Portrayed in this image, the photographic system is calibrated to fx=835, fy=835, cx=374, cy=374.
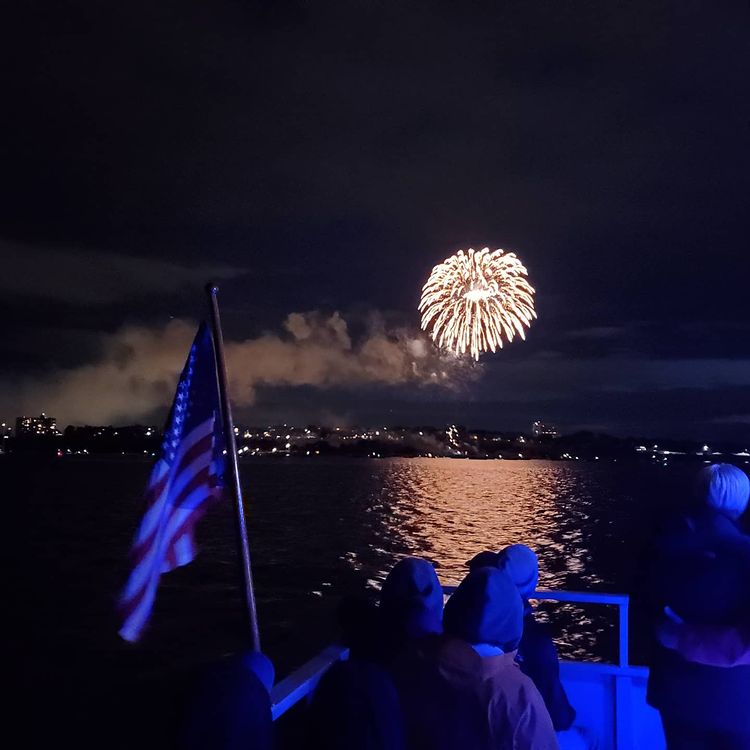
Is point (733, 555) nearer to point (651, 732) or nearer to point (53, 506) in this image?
point (651, 732)

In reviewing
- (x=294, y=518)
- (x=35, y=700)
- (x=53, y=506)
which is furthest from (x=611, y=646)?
(x=53, y=506)

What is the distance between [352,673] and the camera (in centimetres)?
307

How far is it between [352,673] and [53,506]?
10995cm

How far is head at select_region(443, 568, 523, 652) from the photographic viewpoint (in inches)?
131

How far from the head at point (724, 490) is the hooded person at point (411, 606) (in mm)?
1343

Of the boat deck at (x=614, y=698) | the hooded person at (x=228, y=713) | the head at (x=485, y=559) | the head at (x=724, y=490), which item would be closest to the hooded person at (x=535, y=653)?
the head at (x=485, y=559)

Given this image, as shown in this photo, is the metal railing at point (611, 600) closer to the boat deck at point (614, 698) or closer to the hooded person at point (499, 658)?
the boat deck at point (614, 698)

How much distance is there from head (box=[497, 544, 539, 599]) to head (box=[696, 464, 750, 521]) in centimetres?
91

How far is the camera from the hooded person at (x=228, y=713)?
283cm

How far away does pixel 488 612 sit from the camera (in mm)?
3314

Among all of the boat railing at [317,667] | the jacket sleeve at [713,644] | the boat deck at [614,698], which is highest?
the jacket sleeve at [713,644]

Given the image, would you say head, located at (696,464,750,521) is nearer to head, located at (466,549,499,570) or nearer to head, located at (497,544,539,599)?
head, located at (497,544,539,599)

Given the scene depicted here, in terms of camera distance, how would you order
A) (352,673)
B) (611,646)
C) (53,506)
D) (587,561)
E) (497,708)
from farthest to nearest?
(53,506)
(587,561)
(611,646)
(497,708)
(352,673)

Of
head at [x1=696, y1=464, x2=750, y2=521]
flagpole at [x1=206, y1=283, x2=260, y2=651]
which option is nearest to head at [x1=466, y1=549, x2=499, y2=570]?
head at [x1=696, y1=464, x2=750, y2=521]
